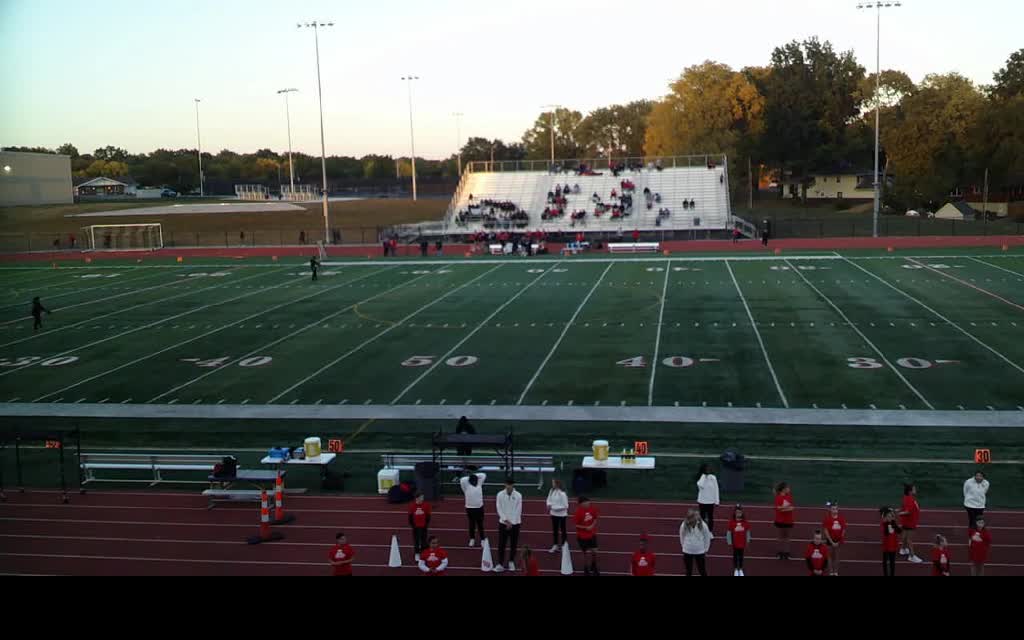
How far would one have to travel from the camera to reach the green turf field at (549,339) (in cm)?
1909

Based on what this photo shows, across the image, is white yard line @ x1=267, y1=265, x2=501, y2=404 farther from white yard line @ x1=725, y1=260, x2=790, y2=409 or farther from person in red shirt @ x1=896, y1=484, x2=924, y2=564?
person in red shirt @ x1=896, y1=484, x2=924, y2=564

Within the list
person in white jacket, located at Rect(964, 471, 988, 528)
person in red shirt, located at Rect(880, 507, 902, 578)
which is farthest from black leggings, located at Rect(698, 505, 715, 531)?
person in white jacket, located at Rect(964, 471, 988, 528)

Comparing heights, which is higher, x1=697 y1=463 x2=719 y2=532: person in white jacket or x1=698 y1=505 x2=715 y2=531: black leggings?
x1=697 y1=463 x2=719 y2=532: person in white jacket

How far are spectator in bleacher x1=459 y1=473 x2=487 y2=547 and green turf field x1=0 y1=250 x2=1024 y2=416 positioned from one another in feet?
22.2

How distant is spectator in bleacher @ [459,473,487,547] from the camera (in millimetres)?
11141

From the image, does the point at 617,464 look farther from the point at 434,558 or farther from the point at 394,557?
the point at 434,558

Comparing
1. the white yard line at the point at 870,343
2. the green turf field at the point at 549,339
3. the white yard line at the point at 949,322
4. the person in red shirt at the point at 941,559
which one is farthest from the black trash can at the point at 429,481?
the white yard line at the point at 949,322

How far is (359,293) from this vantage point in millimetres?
35750

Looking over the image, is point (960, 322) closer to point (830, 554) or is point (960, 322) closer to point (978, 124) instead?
point (830, 554)

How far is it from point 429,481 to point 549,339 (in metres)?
11.9

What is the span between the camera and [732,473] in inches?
516

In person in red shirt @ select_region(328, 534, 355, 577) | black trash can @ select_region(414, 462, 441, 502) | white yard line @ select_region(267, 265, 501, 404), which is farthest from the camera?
white yard line @ select_region(267, 265, 501, 404)

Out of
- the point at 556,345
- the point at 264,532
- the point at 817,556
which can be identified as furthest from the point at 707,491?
the point at 556,345
